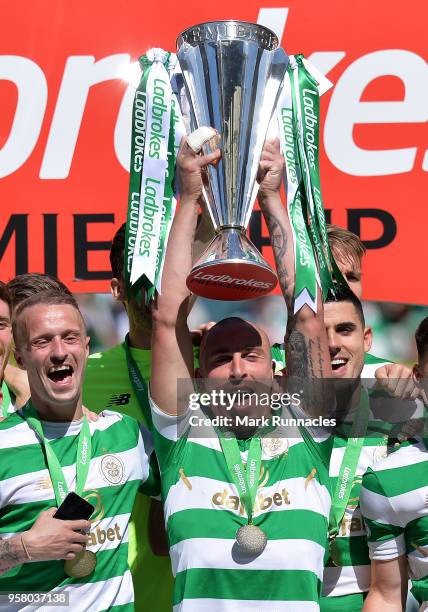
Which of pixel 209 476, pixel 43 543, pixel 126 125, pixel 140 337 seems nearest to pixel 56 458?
pixel 43 543

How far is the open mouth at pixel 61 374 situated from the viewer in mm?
2854

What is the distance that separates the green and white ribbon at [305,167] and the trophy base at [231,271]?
17 centimetres

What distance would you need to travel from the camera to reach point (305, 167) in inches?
116

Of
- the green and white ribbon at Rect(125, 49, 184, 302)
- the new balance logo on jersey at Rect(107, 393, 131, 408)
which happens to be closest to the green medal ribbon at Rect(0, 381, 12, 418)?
the new balance logo on jersey at Rect(107, 393, 131, 408)

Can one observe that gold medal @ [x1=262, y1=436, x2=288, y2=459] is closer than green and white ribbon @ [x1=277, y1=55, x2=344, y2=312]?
Yes

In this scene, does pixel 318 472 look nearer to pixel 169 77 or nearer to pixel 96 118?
pixel 169 77

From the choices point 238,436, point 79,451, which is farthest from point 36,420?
point 238,436

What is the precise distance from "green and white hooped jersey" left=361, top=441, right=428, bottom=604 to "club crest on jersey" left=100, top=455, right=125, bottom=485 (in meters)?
0.65

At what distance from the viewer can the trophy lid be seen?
2.90m

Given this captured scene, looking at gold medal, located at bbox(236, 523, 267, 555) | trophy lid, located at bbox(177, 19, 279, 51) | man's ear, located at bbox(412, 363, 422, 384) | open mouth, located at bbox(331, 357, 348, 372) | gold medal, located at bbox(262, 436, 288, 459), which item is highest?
trophy lid, located at bbox(177, 19, 279, 51)

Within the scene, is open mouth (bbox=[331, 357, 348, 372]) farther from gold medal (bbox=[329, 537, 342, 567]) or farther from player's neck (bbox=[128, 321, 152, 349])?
player's neck (bbox=[128, 321, 152, 349])

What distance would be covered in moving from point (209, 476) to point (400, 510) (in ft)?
1.69

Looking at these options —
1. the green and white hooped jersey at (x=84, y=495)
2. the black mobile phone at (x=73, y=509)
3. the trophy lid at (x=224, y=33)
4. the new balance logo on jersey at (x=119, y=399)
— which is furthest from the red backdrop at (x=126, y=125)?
the black mobile phone at (x=73, y=509)

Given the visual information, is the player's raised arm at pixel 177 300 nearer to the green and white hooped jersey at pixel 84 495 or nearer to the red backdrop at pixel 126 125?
A: the green and white hooped jersey at pixel 84 495
